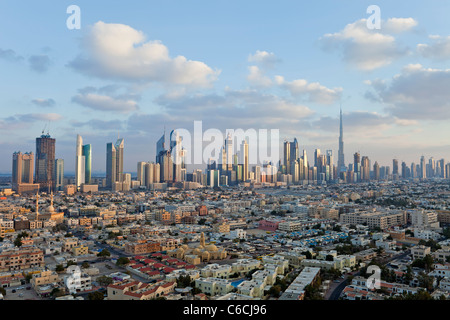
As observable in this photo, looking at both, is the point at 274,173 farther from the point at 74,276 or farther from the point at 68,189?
the point at 74,276

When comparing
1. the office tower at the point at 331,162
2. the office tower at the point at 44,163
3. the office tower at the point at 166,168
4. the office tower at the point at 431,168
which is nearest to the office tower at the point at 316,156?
the office tower at the point at 331,162

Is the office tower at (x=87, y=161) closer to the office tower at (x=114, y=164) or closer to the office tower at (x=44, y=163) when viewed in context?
the office tower at (x=114, y=164)

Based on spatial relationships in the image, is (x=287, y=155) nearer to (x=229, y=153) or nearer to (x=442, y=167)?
(x=229, y=153)

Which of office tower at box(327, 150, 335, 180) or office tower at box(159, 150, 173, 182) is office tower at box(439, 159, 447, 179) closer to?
office tower at box(327, 150, 335, 180)

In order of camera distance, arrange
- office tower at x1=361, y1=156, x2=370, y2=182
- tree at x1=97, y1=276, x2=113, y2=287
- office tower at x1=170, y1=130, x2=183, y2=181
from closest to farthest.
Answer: tree at x1=97, y1=276, x2=113, y2=287, office tower at x1=170, y1=130, x2=183, y2=181, office tower at x1=361, y1=156, x2=370, y2=182

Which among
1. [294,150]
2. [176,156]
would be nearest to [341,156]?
[294,150]

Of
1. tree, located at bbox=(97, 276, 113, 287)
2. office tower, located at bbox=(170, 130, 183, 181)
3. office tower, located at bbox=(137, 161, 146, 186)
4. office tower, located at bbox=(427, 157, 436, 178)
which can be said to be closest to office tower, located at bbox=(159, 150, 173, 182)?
office tower, located at bbox=(170, 130, 183, 181)
